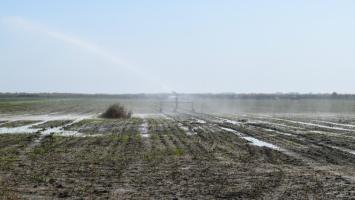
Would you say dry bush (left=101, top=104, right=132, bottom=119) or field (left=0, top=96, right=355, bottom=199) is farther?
dry bush (left=101, top=104, right=132, bottom=119)

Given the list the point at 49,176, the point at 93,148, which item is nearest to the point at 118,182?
the point at 49,176

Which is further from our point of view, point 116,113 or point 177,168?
point 116,113

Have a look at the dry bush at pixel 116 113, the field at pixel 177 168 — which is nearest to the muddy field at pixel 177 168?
the field at pixel 177 168

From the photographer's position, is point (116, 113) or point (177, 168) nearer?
point (177, 168)

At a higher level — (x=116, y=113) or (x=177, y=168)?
(x=177, y=168)

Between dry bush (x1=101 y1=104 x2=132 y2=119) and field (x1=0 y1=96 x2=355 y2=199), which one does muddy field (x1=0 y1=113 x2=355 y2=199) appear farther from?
dry bush (x1=101 y1=104 x2=132 y2=119)

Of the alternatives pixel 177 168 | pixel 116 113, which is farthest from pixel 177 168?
pixel 116 113

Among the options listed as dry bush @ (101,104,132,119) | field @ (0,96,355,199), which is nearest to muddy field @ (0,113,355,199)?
field @ (0,96,355,199)

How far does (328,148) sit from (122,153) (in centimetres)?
866

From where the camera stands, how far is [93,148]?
952 inches

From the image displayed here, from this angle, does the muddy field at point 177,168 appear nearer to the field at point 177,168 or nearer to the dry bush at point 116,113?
the field at point 177,168

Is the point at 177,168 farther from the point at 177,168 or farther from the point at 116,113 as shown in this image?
the point at 116,113

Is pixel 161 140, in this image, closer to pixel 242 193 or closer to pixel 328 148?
pixel 328 148

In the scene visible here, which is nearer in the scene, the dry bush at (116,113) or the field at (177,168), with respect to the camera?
the field at (177,168)
